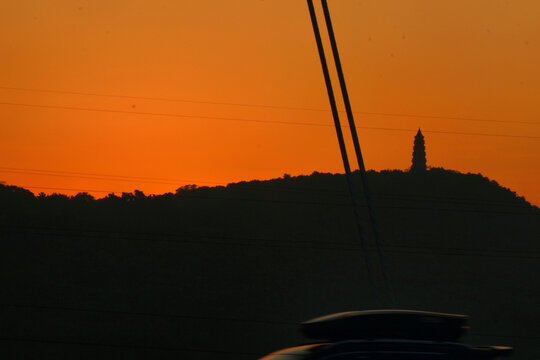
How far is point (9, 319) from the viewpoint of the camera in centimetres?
10462

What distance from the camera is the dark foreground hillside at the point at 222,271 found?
9994 centimetres

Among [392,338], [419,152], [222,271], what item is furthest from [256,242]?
[392,338]

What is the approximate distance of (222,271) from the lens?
112 metres

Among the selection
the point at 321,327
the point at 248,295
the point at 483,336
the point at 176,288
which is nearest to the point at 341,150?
the point at 321,327

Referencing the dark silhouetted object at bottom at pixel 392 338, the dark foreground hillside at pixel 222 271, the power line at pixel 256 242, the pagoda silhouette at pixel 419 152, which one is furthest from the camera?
the pagoda silhouette at pixel 419 152

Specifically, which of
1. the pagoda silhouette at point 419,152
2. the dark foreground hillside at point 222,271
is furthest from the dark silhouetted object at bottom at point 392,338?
the pagoda silhouette at point 419,152

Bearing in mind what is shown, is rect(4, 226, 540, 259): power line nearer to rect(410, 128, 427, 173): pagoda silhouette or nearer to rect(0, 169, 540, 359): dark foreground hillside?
rect(0, 169, 540, 359): dark foreground hillside

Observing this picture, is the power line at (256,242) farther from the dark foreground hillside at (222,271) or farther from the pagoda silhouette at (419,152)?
the pagoda silhouette at (419,152)

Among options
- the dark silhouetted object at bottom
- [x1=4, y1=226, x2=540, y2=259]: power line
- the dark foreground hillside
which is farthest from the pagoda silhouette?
the dark silhouetted object at bottom

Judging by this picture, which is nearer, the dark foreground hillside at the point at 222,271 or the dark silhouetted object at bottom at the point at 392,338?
the dark silhouetted object at bottom at the point at 392,338

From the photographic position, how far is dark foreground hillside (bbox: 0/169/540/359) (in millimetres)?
99938

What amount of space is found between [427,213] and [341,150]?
12086 centimetres

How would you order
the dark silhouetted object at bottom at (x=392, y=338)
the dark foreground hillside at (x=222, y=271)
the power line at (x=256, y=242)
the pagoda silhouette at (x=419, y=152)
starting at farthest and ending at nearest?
the pagoda silhouette at (x=419, y=152)
the power line at (x=256, y=242)
the dark foreground hillside at (x=222, y=271)
the dark silhouetted object at bottom at (x=392, y=338)

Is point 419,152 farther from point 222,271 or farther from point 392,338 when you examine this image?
point 392,338
